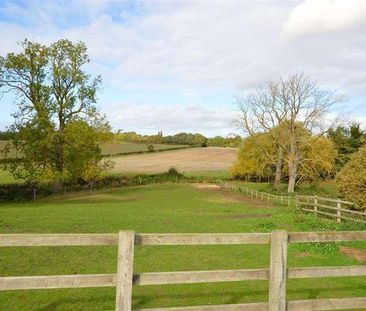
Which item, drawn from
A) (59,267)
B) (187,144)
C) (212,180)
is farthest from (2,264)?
(187,144)

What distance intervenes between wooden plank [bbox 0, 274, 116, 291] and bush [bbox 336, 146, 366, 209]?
66.4 ft

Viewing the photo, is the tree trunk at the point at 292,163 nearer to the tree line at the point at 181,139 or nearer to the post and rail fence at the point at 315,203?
the post and rail fence at the point at 315,203

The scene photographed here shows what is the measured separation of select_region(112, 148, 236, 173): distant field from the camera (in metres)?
77.8

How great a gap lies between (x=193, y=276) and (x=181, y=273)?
6.7 inches

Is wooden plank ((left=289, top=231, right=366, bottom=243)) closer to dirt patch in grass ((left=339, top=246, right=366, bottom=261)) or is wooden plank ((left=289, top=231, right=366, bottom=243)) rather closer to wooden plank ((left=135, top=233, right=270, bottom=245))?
wooden plank ((left=135, top=233, right=270, bottom=245))

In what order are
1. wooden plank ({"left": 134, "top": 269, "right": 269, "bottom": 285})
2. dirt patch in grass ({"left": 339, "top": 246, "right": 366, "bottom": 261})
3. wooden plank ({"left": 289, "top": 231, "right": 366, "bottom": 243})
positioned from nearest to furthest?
1. wooden plank ({"left": 134, "top": 269, "right": 269, "bottom": 285})
2. wooden plank ({"left": 289, "top": 231, "right": 366, "bottom": 243})
3. dirt patch in grass ({"left": 339, "top": 246, "right": 366, "bottom": 261})

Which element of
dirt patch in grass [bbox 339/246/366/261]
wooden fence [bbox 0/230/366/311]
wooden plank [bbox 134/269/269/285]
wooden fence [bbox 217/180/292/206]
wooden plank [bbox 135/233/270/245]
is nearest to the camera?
wooden fence [bbox 0/230/366/311]

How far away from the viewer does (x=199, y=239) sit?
5379mm

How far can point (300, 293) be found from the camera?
7.99m

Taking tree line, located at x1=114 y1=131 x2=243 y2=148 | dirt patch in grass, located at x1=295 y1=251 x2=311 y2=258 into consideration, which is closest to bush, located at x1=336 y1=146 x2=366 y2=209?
dirt patch in grass, located at x1=295 y1=251 x2=311 y2=258

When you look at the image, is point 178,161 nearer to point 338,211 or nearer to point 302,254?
point 338,211

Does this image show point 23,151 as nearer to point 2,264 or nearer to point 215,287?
point 2,264

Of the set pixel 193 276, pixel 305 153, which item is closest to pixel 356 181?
pixel 193 276

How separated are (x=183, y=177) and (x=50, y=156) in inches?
1127
